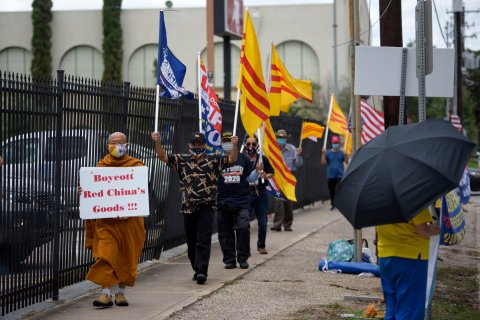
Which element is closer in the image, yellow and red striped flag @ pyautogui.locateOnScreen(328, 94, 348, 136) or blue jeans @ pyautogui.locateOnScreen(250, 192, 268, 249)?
blue jeans @ pyautogui.locateOnScreen(250, 192, 268, 249)

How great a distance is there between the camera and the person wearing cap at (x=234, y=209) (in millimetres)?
13555

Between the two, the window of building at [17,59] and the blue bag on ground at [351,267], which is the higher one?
the window of building at [17,59]

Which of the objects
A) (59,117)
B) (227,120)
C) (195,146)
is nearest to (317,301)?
(195,146)

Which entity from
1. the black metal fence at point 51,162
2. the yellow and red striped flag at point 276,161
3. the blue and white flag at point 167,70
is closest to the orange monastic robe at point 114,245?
the black metal fence at point 51,162

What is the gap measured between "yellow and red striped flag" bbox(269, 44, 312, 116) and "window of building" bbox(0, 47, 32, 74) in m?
54.4

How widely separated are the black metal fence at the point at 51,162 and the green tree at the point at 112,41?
2107 inches

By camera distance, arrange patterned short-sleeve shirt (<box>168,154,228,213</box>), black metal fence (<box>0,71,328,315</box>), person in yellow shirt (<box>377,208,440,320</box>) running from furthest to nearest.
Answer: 1. patterned short-sleeve shirt (<box>168,154,228,213</box>)
2. black metal fence (<box>0,71,328,315</box>)
3. person in yellow shirt (<box>377,208,440,320</box>)

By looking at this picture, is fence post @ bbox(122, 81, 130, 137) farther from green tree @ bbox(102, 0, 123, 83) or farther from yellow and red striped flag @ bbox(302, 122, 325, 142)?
green tree @ bbox(102, 0, 123, 83)

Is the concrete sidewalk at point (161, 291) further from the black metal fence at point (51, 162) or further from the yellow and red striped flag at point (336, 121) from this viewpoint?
the yellow and red striped flag at point (336, 121)

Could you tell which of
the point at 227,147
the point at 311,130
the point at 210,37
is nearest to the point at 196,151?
the point at 227,147

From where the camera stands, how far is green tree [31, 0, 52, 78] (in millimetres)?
66688

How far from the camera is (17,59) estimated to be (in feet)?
229

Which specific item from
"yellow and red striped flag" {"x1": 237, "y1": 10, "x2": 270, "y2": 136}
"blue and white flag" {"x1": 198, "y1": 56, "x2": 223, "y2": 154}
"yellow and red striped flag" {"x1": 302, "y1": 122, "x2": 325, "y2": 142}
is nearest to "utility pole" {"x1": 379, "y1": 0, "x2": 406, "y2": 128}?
"yellow and red striped flag" {"x1": 237, "y1": 10, "x2": 270, "y2": 136}

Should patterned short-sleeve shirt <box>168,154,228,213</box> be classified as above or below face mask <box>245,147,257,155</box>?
below
